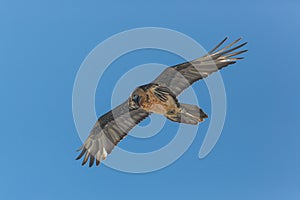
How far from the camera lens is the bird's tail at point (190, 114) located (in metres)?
10.1

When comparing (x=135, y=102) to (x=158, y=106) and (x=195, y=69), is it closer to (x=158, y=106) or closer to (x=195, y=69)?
(x=158, y=106)

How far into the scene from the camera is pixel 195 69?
1072 centimetres

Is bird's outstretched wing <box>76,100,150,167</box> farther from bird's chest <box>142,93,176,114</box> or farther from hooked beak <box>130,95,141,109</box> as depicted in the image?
bird's chest <box>142,93,176,114</box>

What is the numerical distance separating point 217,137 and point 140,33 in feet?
12.1

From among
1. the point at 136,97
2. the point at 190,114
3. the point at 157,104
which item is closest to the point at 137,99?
the point at 136,97

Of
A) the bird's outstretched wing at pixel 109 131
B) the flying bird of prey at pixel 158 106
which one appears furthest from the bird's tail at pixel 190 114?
the bird's outstretched wing at pixel 109 131

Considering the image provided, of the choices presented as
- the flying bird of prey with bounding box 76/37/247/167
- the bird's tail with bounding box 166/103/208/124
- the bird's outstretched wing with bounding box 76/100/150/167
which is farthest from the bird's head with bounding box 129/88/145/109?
the bird's tail with bounding box 166/103/208/124

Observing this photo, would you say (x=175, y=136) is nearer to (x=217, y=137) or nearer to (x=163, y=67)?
(x=217, y=137)

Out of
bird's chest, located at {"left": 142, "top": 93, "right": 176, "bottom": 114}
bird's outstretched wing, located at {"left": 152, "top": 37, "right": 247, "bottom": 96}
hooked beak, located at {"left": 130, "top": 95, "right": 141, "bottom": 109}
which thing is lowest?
bird's chest, located at {"left": 142, "top": 93, "right": 176, "bottom": 114}

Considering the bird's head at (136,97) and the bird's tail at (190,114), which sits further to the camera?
the bird's head at (136,97)

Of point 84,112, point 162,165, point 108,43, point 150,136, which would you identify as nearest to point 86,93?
point 84,112

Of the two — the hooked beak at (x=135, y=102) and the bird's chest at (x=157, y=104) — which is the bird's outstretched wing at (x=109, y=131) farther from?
the bird's chest at (x=157, y=104)

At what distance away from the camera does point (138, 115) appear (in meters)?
11.5

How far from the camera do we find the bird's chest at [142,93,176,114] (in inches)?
404
